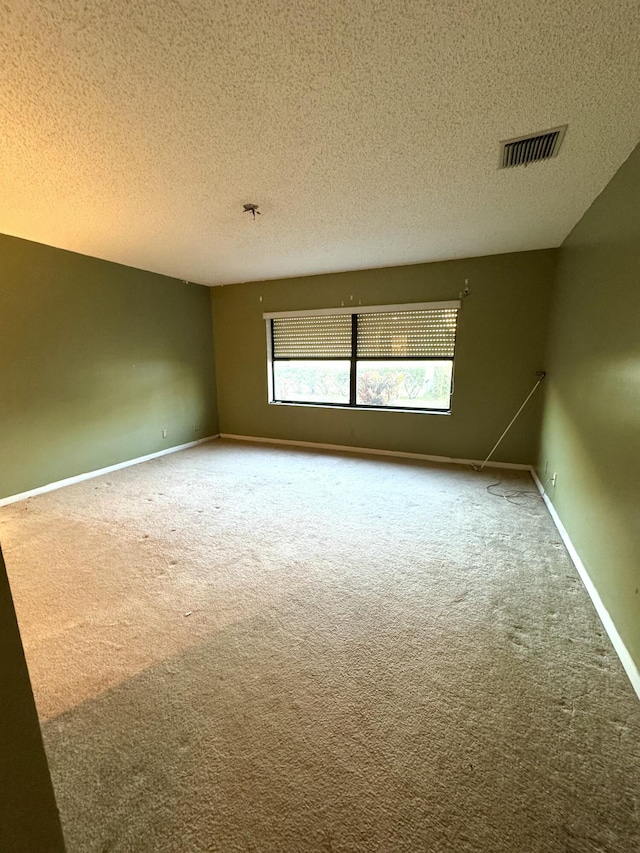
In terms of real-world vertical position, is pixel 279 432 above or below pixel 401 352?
below

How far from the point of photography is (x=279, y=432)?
536 cm

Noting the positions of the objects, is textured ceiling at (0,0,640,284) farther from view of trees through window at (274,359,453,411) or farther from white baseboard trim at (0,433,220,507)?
white baseboard trim at (0,433,220,507)

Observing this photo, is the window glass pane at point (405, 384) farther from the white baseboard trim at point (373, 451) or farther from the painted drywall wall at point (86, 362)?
the painted drywall wall at point (86, 362)

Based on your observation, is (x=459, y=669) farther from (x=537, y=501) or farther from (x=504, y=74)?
(x=504, y=74)

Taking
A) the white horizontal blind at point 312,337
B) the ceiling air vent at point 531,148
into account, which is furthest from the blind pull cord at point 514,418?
the ceiling air vent at point 531,148

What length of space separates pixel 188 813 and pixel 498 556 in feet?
6.86

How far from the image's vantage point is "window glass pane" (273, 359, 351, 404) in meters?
4.87

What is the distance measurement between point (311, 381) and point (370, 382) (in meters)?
0.94

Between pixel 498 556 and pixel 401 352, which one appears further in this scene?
pixel 401 352

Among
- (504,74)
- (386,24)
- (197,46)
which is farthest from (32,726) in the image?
(504,74)

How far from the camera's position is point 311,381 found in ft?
16.8

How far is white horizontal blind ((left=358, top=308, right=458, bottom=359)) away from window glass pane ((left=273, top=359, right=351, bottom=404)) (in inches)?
17.7

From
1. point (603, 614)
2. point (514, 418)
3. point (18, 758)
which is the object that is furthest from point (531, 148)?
point (18, 758)

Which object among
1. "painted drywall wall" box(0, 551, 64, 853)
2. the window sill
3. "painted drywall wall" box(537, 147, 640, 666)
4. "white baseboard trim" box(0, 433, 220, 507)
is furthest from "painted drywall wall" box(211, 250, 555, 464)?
"painted drywall wall" box(0, 551, 64, 853)
